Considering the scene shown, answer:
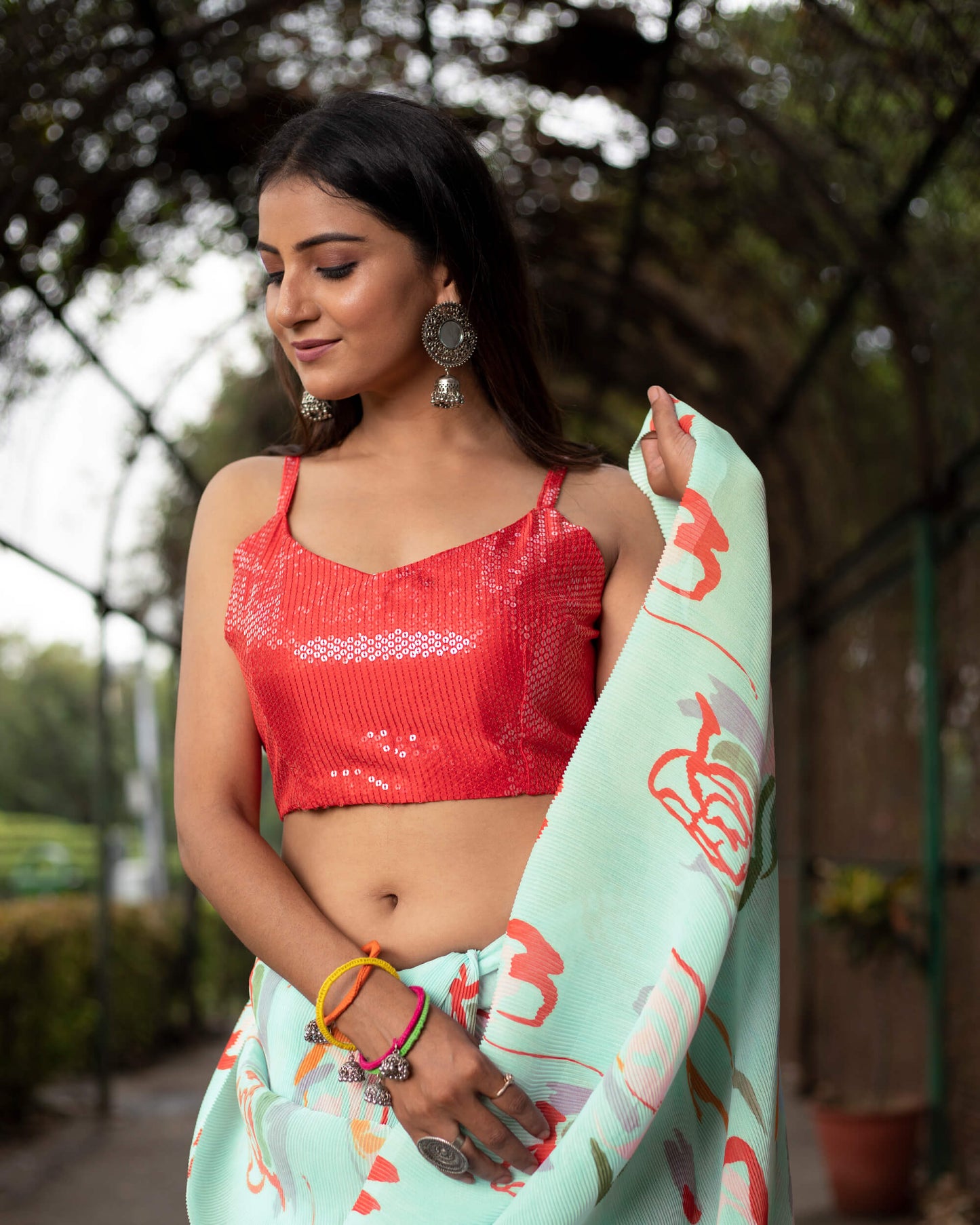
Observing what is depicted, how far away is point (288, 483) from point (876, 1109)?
4157 millimetres

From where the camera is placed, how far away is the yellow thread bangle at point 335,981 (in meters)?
1.54

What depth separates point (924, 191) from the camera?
4.42 m

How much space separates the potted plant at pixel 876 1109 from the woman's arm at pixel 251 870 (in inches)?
153

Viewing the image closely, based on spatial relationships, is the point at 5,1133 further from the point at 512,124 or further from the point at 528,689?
the point at 528,689

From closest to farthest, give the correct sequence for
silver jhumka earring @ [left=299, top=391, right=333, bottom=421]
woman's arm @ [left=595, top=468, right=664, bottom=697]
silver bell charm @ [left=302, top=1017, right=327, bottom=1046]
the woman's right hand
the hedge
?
the woman's right hand, silver bell charm @ [left=302, top=1017, right=327, bottom=1046], woman's arm @ [left=595, top=468, right=664, bottom=697], silver jhumka earring @ [left=299, top=391, right=333, bottom=421], the hedge

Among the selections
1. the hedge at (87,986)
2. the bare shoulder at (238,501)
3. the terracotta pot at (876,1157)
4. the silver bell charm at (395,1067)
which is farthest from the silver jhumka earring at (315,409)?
the terracotta pot at (876,1157)

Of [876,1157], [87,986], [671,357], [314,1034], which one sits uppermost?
[314,1034]

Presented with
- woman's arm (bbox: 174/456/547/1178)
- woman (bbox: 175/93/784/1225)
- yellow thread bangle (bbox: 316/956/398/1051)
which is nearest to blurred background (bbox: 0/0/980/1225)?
woman (bbox: 175/93/784/1225)

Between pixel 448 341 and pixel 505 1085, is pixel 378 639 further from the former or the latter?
pixel 505 1085

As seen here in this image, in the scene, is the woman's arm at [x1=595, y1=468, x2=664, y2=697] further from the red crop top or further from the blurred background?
the blurred background

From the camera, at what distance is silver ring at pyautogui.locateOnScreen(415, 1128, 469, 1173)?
1.46m

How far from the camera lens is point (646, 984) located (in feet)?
5.11

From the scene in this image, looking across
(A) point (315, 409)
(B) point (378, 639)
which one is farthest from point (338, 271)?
(B) point (378, 639)

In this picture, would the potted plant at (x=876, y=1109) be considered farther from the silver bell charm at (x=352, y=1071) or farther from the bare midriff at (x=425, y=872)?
the silver bell charm at (x=352, y=1071)
